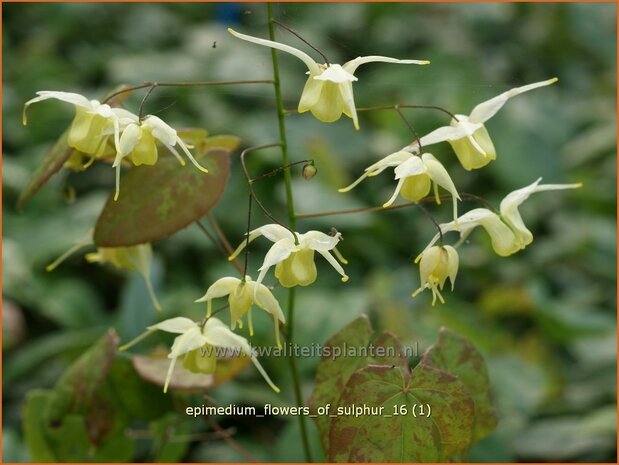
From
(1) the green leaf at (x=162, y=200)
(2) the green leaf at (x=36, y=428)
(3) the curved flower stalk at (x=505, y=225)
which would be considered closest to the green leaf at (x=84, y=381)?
(2) the green leaf at (x=36, y=428)

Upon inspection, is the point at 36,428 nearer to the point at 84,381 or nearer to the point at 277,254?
the point at 84,381

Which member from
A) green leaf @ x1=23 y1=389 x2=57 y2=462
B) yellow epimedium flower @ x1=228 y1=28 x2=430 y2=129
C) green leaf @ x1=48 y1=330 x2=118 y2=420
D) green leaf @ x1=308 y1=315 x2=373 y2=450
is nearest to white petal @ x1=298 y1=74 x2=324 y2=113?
yellow epimedium flower @ x1=228 y1=28 x2=430 y2=129

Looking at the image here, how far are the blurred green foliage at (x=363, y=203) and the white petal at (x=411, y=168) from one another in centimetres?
14

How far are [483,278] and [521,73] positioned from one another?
0.92 metres

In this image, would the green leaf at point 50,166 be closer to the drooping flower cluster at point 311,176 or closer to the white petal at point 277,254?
the drooping flower cluster at point 311,176

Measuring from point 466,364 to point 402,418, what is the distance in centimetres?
12

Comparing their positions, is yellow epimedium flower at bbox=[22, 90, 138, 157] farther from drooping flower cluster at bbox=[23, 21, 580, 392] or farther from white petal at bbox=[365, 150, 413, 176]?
white petal at bbox=[365, 150, 413, 176]

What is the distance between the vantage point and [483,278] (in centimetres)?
181

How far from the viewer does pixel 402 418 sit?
0.76m

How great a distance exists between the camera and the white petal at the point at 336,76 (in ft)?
2.28

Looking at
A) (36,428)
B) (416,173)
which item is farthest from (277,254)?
(36,428)

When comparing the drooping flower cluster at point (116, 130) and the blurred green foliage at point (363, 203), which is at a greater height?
the drooping flower cluster at point (116, 130)

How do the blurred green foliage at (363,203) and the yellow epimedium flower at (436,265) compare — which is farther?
the blurred green foliage at (363,203)

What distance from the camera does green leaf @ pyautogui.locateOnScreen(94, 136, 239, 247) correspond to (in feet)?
2.62
